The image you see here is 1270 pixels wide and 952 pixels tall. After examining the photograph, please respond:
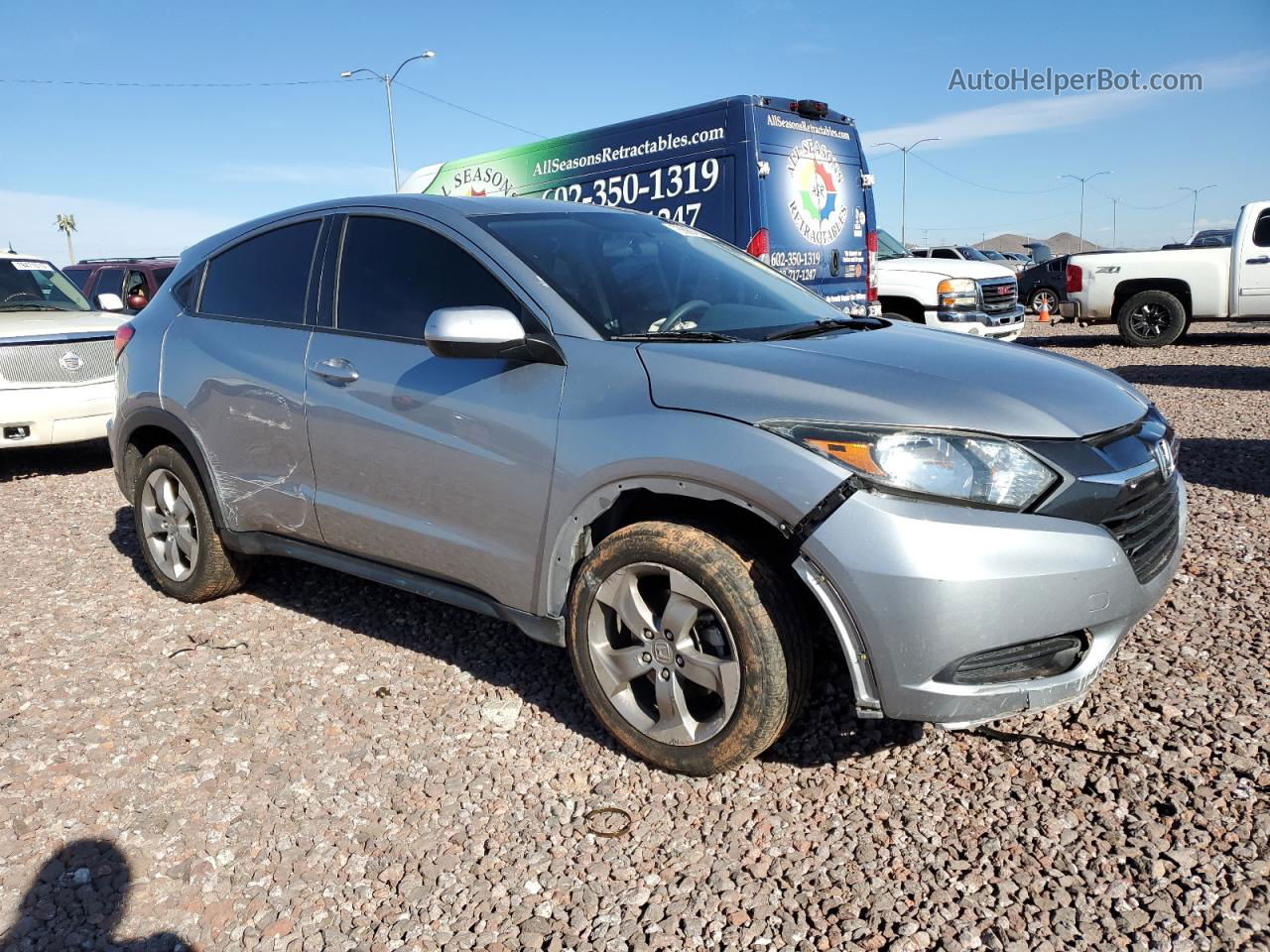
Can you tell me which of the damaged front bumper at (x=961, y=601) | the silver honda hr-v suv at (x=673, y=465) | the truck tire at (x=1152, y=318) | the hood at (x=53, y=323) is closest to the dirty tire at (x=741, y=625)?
the silver honda hr-v suv at (x=673, y=465)

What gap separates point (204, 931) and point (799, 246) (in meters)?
7.89

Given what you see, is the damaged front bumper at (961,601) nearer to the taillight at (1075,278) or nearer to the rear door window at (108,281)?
the taillight at (1075,278)

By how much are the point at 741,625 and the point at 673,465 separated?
464 millimetres

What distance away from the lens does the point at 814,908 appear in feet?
7.89

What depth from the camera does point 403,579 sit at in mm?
3576

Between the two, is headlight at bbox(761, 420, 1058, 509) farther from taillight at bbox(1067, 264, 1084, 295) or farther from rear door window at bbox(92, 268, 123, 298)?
rear door window at bbox(92, 268, 123, 298)

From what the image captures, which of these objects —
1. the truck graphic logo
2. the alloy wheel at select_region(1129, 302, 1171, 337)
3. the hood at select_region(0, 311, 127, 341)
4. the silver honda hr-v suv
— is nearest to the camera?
the silver honda hr-v suv

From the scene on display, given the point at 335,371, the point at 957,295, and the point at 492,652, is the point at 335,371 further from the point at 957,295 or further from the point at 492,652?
the point at 957,295

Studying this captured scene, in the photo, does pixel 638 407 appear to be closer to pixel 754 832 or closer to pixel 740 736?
pixel 740 736

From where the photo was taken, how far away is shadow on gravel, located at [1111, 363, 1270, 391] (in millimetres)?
10898

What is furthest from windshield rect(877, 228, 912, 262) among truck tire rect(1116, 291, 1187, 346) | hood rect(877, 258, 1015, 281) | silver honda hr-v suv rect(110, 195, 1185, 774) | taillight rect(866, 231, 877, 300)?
A: silver honda hr-v suv rect(110, 195, 1185, 774)

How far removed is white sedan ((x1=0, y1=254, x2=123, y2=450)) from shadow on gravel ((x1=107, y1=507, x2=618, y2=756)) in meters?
2.91

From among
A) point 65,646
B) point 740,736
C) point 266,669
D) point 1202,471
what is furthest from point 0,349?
point 1202,471

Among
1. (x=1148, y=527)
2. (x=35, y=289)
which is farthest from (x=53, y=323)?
(x=1148, y=527)
